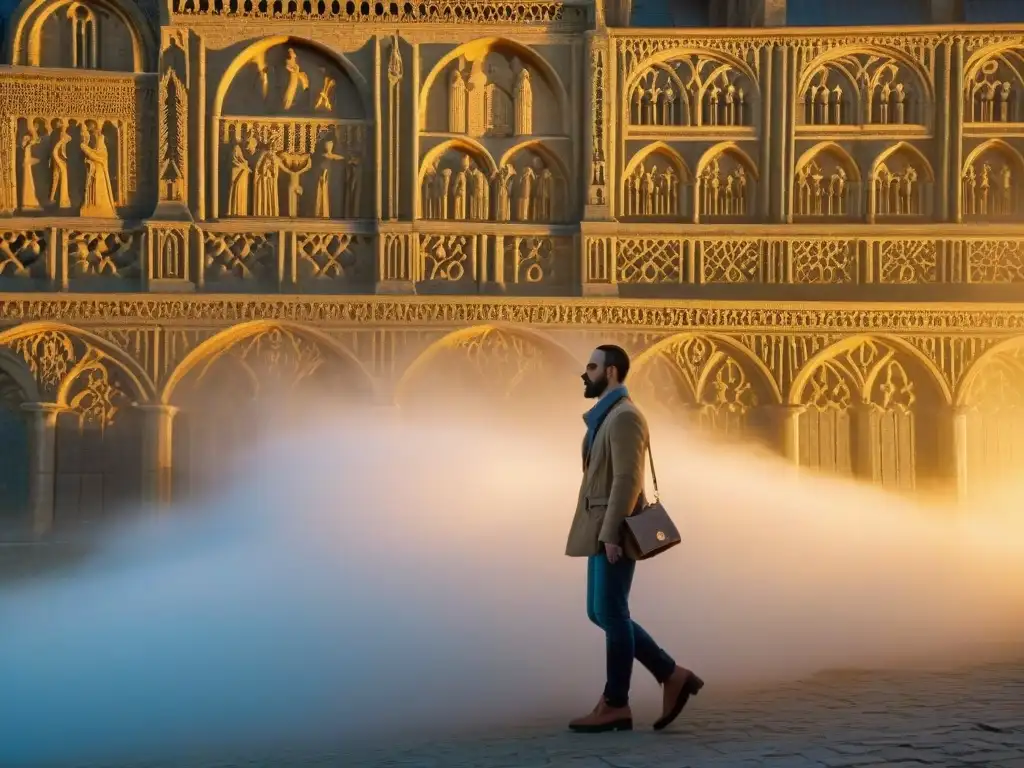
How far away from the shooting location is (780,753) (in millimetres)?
7445

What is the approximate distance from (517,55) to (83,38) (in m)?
5.62

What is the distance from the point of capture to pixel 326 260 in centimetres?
1741

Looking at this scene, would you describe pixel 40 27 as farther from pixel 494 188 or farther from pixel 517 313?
pixel 517 313

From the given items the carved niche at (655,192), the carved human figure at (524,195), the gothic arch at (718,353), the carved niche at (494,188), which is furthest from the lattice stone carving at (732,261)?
the carved human figure at (524,195)

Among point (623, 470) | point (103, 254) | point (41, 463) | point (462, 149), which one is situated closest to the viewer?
point (623, 470)

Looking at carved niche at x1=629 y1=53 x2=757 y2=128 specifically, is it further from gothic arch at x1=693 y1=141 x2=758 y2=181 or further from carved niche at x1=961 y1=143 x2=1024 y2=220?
carved niche at x1=961 y1=143 x2=1024 y2=220

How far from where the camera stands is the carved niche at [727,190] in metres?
17.8

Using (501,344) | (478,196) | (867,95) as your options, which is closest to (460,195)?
(478,196)

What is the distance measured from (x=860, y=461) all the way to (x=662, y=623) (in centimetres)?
602

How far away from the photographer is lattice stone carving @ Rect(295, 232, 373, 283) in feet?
57.0

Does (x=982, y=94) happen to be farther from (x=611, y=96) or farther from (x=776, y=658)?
(x=776, y=658)

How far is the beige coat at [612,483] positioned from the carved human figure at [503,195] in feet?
30.9

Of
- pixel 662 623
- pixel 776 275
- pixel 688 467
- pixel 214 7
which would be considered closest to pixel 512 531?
pixel 688 467

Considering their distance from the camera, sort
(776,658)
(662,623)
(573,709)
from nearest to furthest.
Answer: (573,709)
(776,658)
(662,623)
